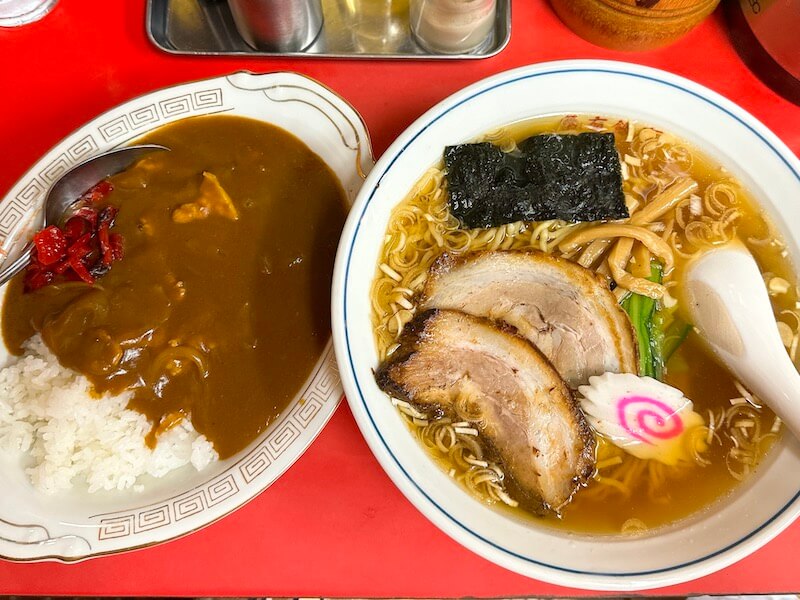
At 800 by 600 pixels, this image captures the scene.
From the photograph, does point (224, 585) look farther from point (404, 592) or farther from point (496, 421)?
point (496, 421)

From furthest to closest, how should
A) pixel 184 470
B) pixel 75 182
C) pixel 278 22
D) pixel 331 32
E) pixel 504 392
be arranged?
pixel 331 32, pixel 278 22, pixel 75 182, pixel 184 470, pixel 504 392

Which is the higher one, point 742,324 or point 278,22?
point 278,22

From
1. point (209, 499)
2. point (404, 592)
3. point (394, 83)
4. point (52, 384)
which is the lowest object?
point (404, 592)

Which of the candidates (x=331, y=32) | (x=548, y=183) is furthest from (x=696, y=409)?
(x=331, y=32)

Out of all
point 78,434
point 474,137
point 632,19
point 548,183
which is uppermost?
point 632,19

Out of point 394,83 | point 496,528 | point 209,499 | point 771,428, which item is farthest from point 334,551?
point 394,83

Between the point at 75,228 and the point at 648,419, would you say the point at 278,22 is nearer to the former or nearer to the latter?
the point at 75,228

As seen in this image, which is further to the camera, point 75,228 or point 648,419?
point 75,228
